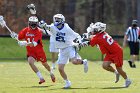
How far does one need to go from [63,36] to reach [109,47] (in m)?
1.18

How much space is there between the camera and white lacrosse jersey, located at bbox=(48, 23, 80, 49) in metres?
16.2

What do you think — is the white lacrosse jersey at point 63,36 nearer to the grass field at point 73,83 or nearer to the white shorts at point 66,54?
the white shorts at point 66,54

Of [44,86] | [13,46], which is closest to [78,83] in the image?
[44,86]

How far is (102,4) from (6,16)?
468cm

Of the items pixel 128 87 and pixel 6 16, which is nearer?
pixel 128 87

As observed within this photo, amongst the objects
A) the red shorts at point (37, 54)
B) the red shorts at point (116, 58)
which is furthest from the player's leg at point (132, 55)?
the red shorts at point (116, 58)

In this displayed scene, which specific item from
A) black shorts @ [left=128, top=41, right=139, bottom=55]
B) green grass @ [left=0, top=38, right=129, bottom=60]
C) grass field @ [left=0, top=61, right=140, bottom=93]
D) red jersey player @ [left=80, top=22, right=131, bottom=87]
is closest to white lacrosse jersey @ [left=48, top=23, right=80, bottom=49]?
red jersey player @ [left=80, top=22, right=131, bottom=87]

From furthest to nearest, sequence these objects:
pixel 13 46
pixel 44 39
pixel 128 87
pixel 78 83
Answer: pixel 13 46, pixel 44 39, pixel 78 83, pixel 128 87

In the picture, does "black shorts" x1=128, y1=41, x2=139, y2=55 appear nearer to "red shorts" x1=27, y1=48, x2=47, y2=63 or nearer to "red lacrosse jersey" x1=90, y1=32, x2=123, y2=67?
"red shorts" x1=27, y1=48, x2=47, y2=63

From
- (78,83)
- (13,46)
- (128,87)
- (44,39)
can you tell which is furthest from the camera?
(13,46)

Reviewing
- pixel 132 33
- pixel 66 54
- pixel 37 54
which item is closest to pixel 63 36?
pixel 66 54

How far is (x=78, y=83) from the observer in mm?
17234

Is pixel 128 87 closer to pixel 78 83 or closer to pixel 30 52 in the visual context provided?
pixel 78 83

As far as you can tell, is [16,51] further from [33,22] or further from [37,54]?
[33,22]
